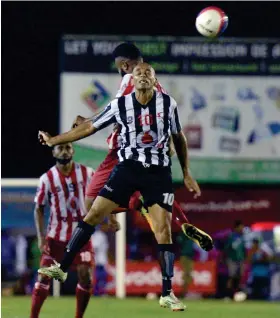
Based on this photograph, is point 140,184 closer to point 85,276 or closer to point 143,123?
point 143,123

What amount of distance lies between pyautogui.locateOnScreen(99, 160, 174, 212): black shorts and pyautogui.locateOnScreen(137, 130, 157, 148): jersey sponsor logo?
6.8 inches

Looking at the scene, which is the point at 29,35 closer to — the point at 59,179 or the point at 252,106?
the point at 252,106

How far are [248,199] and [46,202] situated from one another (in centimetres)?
924

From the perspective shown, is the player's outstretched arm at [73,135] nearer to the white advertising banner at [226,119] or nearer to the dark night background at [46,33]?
the white advertising banner at [226,119]

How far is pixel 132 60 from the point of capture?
1173 centimetres

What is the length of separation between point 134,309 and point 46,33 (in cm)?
1174

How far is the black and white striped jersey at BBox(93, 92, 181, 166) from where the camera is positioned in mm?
10805

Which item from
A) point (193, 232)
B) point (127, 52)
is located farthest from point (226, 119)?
point (193, 232)

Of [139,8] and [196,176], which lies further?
[139,8]

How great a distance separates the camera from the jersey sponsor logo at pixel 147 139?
426 inches

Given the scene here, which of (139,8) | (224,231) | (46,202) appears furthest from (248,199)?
(46,202)

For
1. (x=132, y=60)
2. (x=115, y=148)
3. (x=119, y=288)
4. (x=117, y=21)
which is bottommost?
(x=119, y=288)

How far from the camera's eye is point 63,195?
12.9 m

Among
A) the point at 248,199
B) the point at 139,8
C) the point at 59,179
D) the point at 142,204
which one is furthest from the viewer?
the point at 139,8
